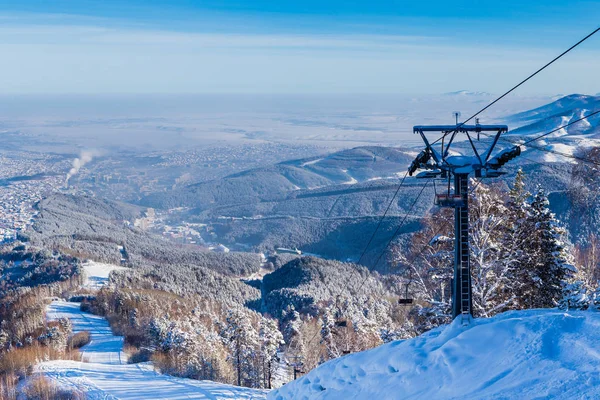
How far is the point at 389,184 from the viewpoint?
138 meters

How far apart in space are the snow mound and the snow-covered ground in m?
54.3

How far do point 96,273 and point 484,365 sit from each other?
2606 inches

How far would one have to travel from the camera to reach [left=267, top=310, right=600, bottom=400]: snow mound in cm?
722

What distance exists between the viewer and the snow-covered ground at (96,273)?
61475 mm

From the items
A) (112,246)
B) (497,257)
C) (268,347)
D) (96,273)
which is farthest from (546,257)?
(112,246)

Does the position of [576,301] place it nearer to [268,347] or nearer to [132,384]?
[132,384]

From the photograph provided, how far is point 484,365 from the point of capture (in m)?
8.25

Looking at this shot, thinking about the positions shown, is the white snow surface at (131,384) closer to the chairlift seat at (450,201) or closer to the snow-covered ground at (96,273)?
the chairlift seat at (450,201)

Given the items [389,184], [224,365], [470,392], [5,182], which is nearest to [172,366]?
[224,365]

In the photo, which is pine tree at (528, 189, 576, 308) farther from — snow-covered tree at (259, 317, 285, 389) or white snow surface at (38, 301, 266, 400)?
snow-covered tree at (259, 317, 285, 389)

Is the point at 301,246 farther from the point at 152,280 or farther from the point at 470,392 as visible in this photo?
the point at 470,392

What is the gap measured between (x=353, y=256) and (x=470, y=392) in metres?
90.8

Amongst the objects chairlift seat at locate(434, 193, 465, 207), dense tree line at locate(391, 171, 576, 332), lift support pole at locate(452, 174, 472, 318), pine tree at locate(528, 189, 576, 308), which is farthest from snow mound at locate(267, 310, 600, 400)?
pine tree at locate(528, 189, 576, 308)

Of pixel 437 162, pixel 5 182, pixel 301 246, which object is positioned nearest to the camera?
pixel 437 162
